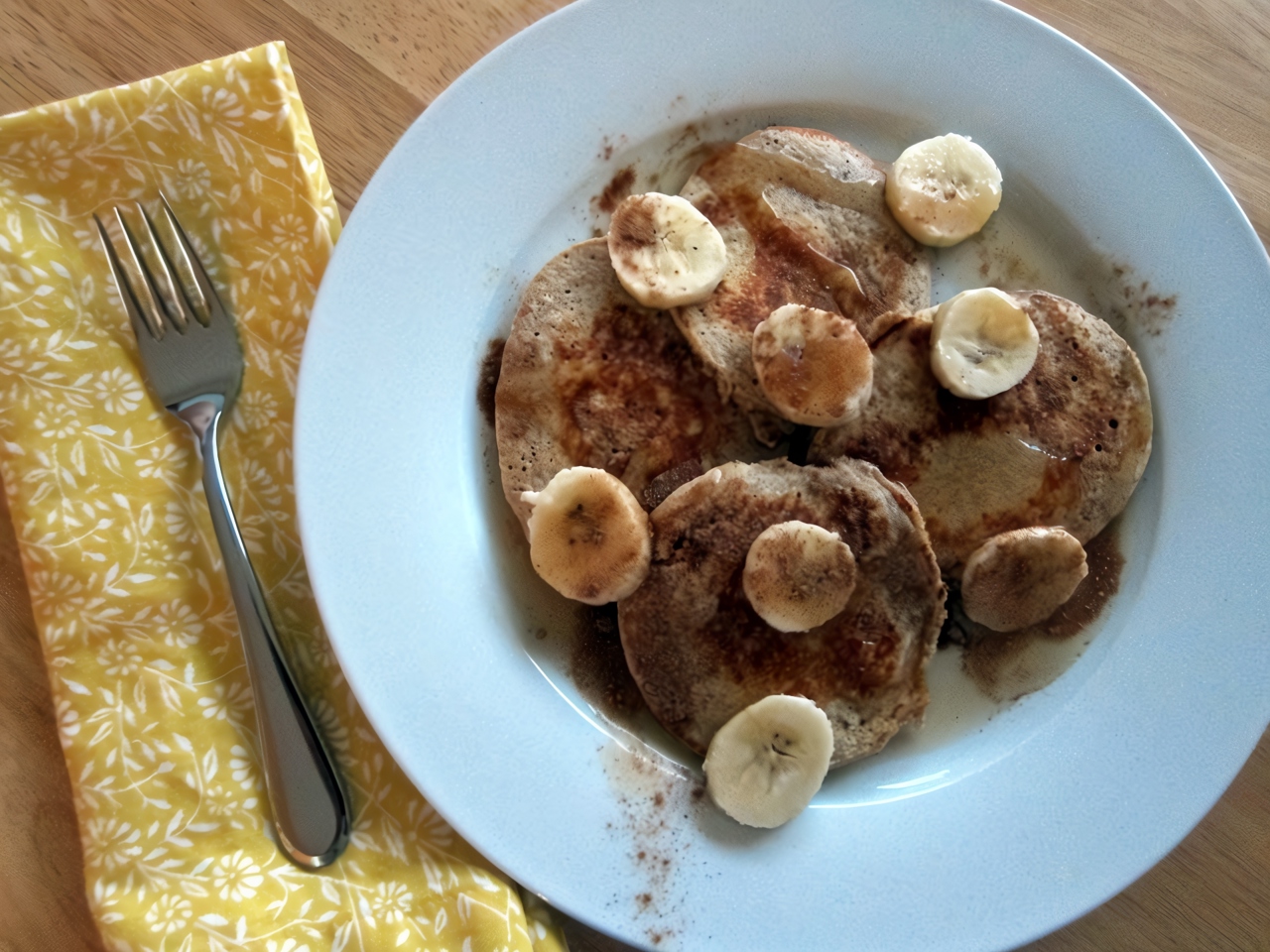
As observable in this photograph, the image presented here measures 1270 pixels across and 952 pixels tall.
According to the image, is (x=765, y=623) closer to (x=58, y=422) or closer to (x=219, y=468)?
(x=219, y=468)

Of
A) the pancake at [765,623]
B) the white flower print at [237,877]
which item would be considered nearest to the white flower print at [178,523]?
the white flower print at [237,877]

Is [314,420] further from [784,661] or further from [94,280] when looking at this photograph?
A: [784,661]

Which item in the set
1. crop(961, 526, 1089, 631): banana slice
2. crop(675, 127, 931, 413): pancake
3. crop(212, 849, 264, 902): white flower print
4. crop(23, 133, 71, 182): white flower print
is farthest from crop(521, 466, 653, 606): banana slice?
crop(23, 133, 71, 182): white flower print

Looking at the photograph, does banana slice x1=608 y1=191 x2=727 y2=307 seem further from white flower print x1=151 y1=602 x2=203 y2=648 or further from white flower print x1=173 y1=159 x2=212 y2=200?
white flower print x1=151 y1=602 x2=203 y2=648

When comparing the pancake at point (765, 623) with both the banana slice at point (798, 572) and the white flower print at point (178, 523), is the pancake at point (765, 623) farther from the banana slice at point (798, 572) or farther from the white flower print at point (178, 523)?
the white flower print at point (178, 523)

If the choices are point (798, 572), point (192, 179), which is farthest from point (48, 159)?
point (798, 572)

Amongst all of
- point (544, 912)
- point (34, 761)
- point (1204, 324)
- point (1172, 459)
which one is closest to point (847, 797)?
point (544, 912)
